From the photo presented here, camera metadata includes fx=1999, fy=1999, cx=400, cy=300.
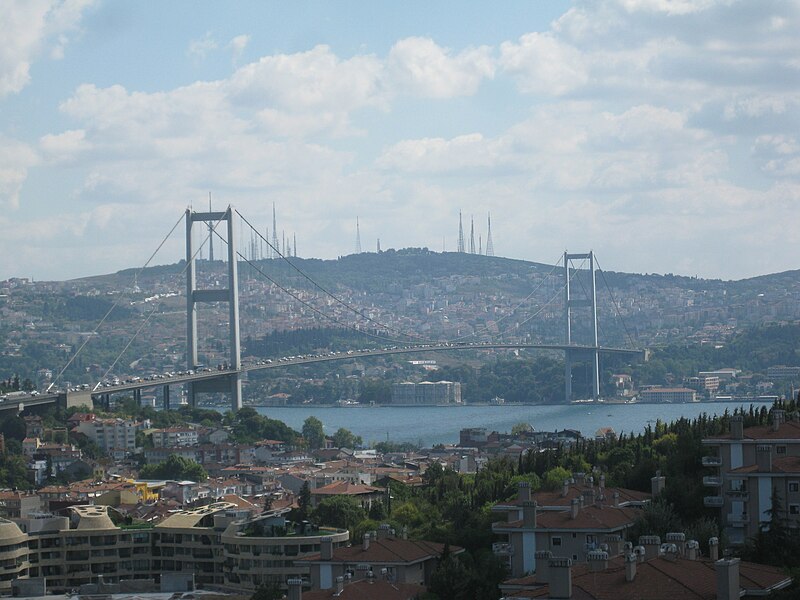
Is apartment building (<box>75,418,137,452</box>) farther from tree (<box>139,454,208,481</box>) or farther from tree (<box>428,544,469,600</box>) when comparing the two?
tree (<box>428,544,469,600</box>)

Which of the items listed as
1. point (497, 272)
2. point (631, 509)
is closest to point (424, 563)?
point (631, 509)

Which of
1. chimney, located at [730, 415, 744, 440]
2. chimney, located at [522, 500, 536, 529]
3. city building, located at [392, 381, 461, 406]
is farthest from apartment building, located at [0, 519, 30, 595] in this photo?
city building, located at [392, 381, 461, 406]

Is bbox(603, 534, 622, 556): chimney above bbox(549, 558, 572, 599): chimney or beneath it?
beneath

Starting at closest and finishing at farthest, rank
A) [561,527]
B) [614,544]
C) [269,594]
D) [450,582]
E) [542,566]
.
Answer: [542,566], [614,544], [450,582], [561,527], [269,594]

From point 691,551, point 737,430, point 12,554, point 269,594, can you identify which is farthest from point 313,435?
point 691,551

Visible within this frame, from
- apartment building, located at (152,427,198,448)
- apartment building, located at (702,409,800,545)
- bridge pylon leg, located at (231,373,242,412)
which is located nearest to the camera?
apartment building, located at (702,409,800,545)

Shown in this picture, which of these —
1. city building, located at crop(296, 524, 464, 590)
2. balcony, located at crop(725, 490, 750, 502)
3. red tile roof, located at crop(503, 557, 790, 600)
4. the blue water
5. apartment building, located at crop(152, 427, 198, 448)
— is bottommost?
the blue water

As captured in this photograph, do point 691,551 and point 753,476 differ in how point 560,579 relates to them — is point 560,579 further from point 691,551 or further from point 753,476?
point 753,476
